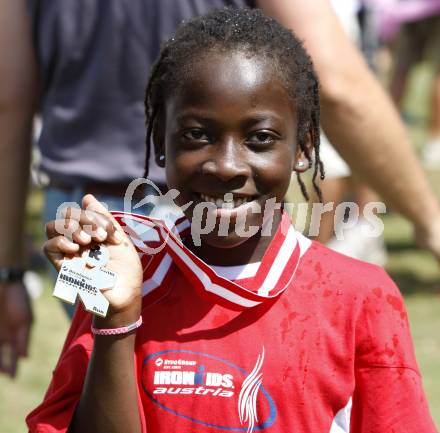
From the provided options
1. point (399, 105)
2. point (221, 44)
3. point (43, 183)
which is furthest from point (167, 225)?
point (399, 105)

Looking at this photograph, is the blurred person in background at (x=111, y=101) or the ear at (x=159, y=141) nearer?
the ear at (x=159, y=141)

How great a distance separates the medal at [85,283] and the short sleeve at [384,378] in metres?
0.52

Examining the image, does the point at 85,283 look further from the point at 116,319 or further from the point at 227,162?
the point at 227,162

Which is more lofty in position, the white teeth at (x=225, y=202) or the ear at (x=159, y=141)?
Result: the ear at (x=159, y=141)

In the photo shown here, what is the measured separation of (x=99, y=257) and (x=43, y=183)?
146cm

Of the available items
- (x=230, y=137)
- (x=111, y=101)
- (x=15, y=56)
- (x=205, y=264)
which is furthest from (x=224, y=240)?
(x=15, y=56)

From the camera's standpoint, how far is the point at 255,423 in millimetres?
2008

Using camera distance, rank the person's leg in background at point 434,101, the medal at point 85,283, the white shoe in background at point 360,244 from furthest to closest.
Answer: the person's leg in background at point 434,101 → the white shoe in background at point 360,244 → the medal at point 85,283

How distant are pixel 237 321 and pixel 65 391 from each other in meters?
0.37

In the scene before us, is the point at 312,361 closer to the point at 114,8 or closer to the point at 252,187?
the point at 252,187

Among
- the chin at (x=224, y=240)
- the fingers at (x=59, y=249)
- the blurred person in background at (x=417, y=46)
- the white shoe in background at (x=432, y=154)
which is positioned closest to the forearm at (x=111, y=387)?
the fingers at (x=59, y=249)

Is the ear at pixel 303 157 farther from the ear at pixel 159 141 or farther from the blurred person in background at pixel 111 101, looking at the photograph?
the blurred person in background at pixel 111 101

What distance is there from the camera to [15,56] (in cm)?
290

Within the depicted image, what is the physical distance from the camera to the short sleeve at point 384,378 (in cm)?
201
